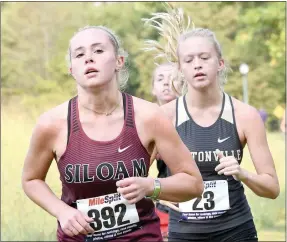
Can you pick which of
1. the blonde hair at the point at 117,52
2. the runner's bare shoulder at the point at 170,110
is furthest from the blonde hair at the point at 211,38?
the blonde hair at the point at 117,52

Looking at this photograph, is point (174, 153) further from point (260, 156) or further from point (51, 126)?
point (260, 156)

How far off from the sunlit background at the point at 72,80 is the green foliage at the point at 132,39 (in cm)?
2

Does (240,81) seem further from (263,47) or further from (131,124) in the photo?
(131,124)

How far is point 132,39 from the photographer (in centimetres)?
1416

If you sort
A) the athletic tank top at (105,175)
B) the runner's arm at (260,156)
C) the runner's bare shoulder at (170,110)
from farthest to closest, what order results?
the runner's bare shoulder at (170,110), the runner's arm at (260,156), the athletic tank top at (105,175)

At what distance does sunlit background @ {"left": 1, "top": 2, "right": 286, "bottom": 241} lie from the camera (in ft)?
34.5

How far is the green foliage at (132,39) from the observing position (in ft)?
41.2

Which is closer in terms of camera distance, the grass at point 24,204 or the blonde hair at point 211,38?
the blonde hair at point 211,38

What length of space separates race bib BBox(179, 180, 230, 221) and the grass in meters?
4.55

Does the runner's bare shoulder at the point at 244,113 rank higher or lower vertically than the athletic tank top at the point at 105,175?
higher

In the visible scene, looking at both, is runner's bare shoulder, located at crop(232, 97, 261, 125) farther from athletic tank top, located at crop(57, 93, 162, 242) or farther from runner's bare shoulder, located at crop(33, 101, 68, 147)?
runner's bare shoulder, located at crop(33, 101, 68, 147)

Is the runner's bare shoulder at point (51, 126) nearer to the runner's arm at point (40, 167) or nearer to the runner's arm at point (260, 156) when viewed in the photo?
the runner's arm at point (40, 167)

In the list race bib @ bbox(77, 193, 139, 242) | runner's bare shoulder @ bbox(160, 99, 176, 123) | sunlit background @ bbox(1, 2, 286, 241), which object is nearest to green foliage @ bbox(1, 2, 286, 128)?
sunlit background @ bbox(1, 2, 286, 241)

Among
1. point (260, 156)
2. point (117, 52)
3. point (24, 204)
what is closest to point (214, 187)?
point (260, 156)
